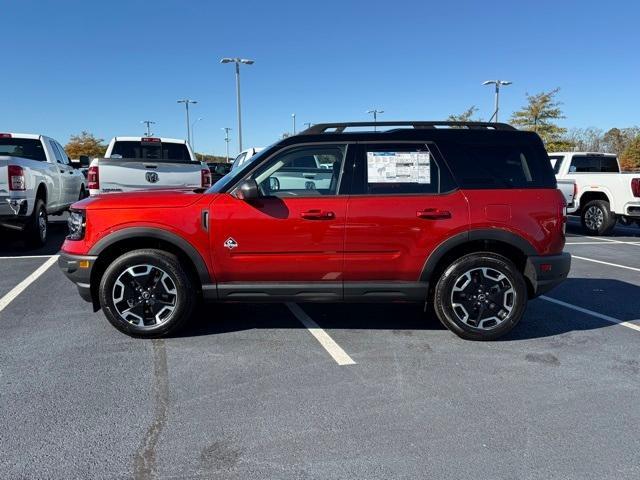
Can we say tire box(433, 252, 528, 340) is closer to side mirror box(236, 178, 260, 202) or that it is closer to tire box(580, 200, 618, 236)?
side mirror box(236, 178, 260, 202)

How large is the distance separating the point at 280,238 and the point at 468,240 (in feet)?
5.29

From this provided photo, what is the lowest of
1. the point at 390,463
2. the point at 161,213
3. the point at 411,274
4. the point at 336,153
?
the point at 390,463

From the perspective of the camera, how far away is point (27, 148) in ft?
32.0

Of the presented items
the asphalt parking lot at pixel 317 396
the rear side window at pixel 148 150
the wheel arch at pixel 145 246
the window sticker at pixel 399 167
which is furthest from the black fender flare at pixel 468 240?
the rear side window at pixel 148 150

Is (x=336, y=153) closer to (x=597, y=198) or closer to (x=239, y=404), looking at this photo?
(x=239, y=404)

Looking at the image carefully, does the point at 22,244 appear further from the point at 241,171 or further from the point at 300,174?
the point at 300,174

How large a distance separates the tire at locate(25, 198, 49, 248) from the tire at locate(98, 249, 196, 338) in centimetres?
494

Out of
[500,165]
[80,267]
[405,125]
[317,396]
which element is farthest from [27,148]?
[500,165]

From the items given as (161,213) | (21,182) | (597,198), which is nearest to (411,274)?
(161,213)

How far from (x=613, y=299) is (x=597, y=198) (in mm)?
7088

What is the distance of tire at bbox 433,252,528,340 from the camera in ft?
13.9

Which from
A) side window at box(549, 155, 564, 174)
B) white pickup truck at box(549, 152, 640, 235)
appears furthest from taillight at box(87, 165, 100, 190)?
side window at box(549, 155, 564, 174)

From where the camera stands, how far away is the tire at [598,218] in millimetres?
11477

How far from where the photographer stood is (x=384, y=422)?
2.98m
